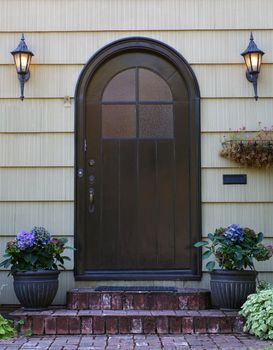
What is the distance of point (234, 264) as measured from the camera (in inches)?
170

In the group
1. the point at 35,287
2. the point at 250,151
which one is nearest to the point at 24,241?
the point at 35,287

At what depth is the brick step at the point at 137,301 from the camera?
4469 millimetres

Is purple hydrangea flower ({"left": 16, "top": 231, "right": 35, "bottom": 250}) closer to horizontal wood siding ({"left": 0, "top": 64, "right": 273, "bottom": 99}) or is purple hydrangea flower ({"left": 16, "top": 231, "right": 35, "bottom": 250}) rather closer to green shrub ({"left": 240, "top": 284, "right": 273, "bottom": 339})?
horizontal wood siding ({"left": 0, "top": 64, "right": 273, "bottom": 99})

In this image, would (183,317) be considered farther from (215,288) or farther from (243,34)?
(243,34)

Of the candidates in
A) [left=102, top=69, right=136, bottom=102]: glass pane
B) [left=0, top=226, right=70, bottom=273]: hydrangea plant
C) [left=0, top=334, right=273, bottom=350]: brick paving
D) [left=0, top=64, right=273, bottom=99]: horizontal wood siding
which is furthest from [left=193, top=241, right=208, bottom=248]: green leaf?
[left=102, top=69, right=136, bottom=102]: glass pane

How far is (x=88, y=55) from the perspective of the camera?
5012mm

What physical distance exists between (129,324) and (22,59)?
2.52 m

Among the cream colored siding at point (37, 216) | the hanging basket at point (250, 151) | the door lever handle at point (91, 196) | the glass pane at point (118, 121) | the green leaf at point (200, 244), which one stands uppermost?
the glass pane at point (118, 121)

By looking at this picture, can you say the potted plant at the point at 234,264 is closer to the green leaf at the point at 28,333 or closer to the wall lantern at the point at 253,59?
the wall lantern at the point at 253,59

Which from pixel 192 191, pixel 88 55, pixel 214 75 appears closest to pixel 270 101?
pixel 214 75

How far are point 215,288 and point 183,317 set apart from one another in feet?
1.22

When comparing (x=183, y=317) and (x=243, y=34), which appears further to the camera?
(x=243, y=34)

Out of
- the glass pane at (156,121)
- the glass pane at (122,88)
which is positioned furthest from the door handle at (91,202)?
the glass pane at (122,88)

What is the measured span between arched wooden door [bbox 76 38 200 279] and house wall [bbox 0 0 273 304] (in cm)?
10
